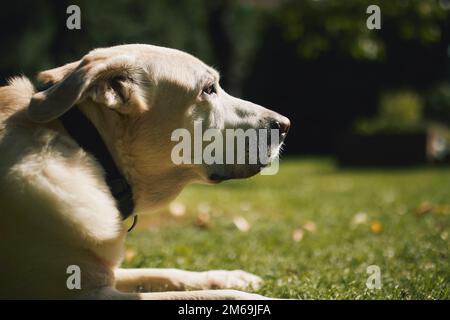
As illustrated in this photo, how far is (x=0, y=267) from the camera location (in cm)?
242

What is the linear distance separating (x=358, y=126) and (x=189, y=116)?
11.9 meters

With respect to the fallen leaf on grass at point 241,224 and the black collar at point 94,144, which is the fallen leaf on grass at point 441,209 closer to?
the fallen leaf on grass at point 241,224

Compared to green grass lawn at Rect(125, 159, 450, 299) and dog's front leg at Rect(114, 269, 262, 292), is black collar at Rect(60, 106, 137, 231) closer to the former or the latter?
dog's front leg at Rect(114, 269, 262, 292)

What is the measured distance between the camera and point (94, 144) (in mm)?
2666

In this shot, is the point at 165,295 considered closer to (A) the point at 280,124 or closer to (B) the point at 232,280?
(B) the point at 232,280

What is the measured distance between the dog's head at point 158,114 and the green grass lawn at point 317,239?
835 millimetres

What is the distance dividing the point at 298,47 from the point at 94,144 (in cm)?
1116

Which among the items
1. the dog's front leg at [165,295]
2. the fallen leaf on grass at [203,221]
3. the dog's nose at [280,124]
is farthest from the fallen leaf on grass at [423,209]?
the dog's front leg at [165,295]

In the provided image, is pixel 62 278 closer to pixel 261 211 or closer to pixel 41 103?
pixel 41 103

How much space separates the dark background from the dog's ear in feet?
25.9

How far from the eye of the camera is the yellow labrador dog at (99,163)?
2395mm

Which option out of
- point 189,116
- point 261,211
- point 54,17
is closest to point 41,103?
point 189,116

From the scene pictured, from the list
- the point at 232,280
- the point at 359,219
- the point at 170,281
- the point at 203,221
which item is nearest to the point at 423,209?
the point at 359,219

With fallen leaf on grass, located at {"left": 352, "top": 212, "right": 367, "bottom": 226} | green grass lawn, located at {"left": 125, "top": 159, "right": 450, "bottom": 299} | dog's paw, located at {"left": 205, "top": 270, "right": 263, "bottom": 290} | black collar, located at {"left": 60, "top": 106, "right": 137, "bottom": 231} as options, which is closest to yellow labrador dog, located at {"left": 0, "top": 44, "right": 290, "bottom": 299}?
black collar, located at {"left": 60, "top": 106, "right": 137, "bottom": 231}
